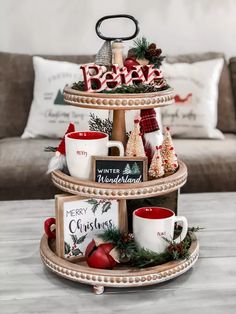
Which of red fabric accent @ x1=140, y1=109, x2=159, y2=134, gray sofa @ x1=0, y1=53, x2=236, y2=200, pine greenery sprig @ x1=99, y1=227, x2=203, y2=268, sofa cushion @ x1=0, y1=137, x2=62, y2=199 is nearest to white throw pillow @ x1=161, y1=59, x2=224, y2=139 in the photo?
gray sofa @ x1=0, y1=53, x2=236, y2=200

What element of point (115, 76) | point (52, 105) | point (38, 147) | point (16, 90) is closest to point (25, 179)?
point (38, 147)

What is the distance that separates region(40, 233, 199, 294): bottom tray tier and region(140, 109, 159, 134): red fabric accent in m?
0.30

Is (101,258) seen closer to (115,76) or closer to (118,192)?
(118,192)

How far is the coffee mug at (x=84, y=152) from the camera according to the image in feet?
3.78

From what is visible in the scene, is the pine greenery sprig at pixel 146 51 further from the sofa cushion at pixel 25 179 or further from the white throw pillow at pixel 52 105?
the white throw pillow at pixel 52 105

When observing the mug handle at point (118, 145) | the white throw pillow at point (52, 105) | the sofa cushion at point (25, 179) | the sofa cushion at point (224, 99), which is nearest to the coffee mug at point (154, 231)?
the mug handle at point (118, 145)

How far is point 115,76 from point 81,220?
1.07 feet

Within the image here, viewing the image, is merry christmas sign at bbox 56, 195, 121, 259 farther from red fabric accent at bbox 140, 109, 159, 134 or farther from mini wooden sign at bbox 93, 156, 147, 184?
red fabric accent at bbox 140, 109, 159, 134

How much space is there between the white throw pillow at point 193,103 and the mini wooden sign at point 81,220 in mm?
1528

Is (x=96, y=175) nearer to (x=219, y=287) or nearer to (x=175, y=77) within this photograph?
(x=219, y=287)

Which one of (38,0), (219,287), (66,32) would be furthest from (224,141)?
(219,287)

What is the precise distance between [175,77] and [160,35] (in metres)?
0.48

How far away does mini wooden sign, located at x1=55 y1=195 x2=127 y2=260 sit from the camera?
117cm

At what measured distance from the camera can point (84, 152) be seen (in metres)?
1.16
